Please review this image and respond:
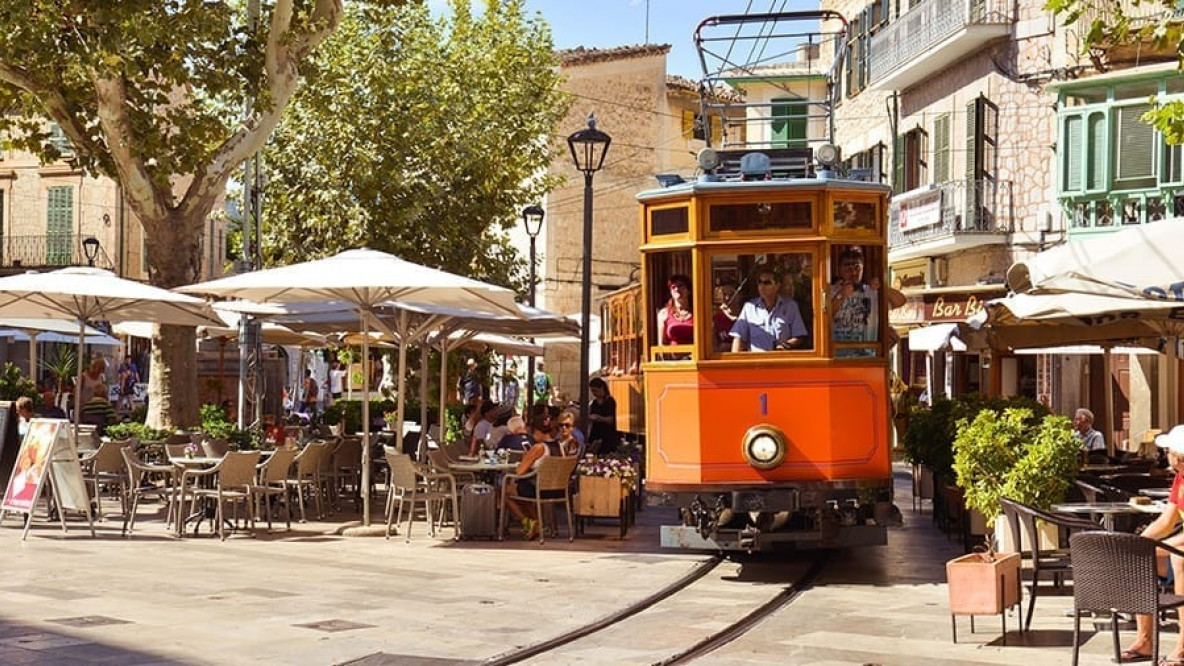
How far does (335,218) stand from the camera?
103 ft

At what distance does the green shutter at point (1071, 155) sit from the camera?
28562 mm

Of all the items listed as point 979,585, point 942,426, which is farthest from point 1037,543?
point 942,426

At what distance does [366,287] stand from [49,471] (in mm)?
3500

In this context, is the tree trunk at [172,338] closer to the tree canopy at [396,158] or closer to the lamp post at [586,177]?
the lamp post at [586,177]

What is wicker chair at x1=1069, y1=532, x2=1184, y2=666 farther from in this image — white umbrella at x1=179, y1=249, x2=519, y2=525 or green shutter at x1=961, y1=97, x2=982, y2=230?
green shutter at x1=961, y1=97, x2=982, y2=230

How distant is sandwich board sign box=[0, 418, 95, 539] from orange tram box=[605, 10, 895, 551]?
5865 millimetres

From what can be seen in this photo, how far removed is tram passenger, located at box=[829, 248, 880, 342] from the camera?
579 inches

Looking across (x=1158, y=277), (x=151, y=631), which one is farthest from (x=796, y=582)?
(x=151, y=631)

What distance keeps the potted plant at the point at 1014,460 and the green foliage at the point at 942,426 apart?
182 cm

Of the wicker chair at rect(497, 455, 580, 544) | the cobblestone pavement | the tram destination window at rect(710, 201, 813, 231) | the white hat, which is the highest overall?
the tram destination window at rect(710, 201, 813, 231)

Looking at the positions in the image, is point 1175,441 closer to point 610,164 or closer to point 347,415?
point 347,415

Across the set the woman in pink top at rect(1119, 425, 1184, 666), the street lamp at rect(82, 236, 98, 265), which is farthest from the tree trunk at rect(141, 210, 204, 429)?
the street lamp at rect(82, 236, 98, 265)

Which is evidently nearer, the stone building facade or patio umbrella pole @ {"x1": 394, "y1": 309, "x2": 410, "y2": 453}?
patio umbrella pole @ {"x1": 394, "y1": 309, "x2": 410, "y2": 453}

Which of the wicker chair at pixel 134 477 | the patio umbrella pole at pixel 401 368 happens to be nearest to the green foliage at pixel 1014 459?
the patio umbrella pole at pixel 401 368
